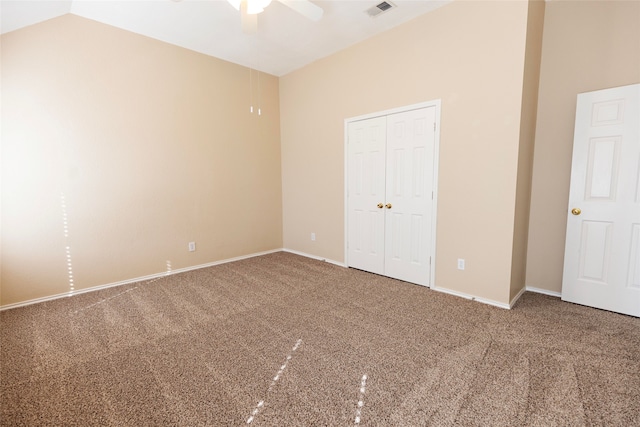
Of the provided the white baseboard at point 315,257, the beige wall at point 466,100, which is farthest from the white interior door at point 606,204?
the white baseboard at point 315,257

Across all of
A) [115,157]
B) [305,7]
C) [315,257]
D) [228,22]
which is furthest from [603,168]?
[115,157]

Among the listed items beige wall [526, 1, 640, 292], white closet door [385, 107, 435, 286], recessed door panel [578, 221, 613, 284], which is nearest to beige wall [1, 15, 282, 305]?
white closet door [385, 107, 435, 286]

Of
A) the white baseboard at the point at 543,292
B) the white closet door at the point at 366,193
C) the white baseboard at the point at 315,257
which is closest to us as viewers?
the white baseboard at the point at 543,292

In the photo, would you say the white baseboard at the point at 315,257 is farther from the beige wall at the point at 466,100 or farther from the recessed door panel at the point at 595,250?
the recessed door panel at the point at 595,250

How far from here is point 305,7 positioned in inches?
94.1

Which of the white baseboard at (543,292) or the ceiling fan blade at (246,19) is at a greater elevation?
the ceiling fan blade at (246,19)

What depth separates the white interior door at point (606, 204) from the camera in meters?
2.51

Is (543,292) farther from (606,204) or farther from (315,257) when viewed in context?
(315,257)

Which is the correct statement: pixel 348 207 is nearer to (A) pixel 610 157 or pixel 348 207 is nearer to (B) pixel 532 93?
(B) pixel 532 93

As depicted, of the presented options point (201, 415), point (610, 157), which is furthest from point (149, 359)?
point (610, 157)

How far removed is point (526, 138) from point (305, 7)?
95.4 inches

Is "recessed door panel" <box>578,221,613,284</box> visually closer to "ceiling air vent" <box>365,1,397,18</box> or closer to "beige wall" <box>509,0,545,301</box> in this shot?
"beige wall" <box>509,0,545,301</box>

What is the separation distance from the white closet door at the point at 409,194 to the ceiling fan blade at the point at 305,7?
1.45 meters

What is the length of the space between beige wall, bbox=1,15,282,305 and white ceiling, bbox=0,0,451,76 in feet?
0.57
